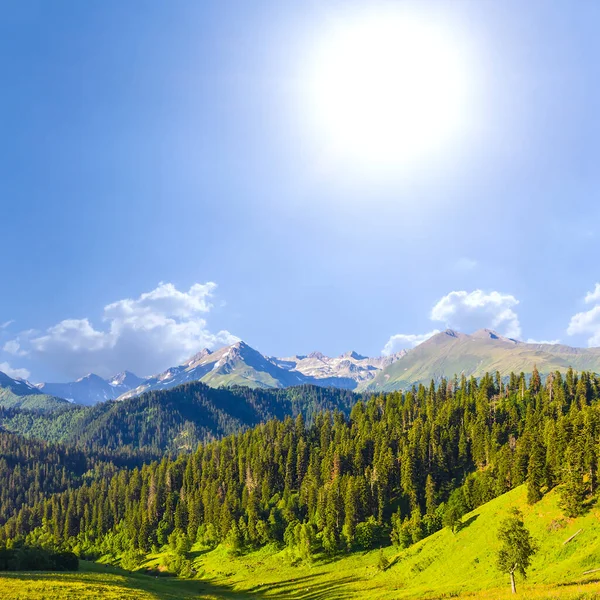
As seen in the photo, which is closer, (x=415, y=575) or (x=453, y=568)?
(x=453, y=568)

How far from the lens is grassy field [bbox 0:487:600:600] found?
61.5 m

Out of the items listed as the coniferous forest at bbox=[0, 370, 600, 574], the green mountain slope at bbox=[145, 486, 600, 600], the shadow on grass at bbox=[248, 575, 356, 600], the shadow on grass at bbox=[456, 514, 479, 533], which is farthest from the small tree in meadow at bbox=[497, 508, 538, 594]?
the shadow on grass at bbox=[248, 575, 356, 600]

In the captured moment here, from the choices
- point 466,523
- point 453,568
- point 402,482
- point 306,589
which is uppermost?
point 402,482

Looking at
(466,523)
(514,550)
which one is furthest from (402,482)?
(514,550)

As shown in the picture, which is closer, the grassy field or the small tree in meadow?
the grassy field

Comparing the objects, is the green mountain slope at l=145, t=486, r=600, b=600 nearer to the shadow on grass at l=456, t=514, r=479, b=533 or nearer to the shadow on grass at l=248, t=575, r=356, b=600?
the shadow on grass at l=248, t=575, r=356, b=600

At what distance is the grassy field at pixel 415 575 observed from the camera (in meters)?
61.5

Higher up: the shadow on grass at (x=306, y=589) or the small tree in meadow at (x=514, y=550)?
the small tree in meadow at (x=514, y=550)

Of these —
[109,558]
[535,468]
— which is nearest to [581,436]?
[535,468]

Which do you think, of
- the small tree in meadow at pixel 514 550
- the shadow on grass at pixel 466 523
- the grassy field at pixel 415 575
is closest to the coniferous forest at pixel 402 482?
the shadow on grass at pixel 466 523

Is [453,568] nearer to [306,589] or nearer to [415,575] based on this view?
[415,575]

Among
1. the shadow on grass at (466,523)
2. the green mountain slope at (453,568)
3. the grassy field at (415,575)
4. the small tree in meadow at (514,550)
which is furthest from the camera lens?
the shadow on grass at (466,523)

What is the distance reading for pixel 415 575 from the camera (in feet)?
313

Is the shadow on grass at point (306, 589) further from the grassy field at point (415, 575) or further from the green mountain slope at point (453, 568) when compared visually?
the grassy field at point (415, 575)
